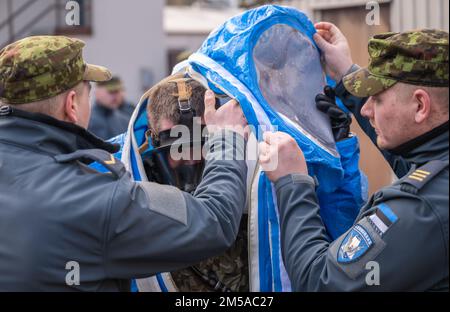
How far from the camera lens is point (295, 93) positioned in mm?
2518

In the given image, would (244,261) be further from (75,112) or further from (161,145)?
(75,112)

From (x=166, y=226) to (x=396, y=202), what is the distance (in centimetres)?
69

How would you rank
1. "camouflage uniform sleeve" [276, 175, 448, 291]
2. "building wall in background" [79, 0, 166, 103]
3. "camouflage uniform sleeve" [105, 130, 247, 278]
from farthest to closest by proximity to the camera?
1. "building wall in background" [79, 0, 166, 103]
2. "camouflage uniform sleeve" [105, 130, 247, 278]
3. "camouflage uniform sleeve" [276, 175, 448, 291]

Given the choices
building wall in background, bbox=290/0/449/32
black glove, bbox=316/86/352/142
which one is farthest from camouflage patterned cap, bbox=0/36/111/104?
building wall in background, bbox=290/0/449/32

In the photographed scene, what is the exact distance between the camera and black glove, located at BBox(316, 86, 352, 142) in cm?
251

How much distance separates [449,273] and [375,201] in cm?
29

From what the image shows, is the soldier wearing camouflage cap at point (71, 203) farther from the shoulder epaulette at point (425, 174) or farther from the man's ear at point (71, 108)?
the shoulder epaulette at point (425, 174)

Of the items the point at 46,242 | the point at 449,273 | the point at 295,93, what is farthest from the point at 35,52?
the point at 449,273

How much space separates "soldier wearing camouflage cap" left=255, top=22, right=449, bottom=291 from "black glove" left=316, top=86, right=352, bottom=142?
344mm

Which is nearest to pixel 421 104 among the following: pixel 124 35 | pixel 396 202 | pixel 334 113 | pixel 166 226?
pixel 396 202

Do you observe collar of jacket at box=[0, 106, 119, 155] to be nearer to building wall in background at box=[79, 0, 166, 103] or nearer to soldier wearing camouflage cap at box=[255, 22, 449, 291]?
soldier wearing camouflage cap at box=[255, 22, 449, 291]

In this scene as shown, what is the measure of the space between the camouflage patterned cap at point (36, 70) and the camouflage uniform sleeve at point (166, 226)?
0.39 metres

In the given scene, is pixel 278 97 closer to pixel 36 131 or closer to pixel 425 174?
pixel 425 174

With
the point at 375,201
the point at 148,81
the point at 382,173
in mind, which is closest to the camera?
the point at 375,201
